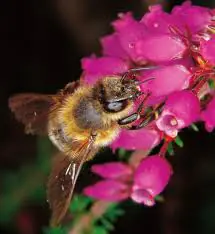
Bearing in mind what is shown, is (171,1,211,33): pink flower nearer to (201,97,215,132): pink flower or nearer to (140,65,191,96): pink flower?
(140,65,191,96): pink flower

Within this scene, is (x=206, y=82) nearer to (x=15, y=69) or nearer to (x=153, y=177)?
(x=153, y=177)

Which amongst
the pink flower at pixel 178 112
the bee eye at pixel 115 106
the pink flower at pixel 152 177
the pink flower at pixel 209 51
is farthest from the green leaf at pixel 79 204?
the pink flower at pixel 209 51

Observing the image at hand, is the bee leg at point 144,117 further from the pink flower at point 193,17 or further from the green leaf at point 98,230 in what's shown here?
the green leaf at point 98,230

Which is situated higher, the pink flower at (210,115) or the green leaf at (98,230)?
the pink flower at (210,115)

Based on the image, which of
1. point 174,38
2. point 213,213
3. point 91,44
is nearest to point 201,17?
point 174,38

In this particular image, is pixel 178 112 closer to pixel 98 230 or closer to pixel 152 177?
pixel 152 177

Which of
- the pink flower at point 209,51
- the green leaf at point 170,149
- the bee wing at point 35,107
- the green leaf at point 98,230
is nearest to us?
the pink flower at point 209,51

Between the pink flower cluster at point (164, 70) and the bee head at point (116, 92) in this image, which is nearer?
the pink flower cluster at point (164, 70)
